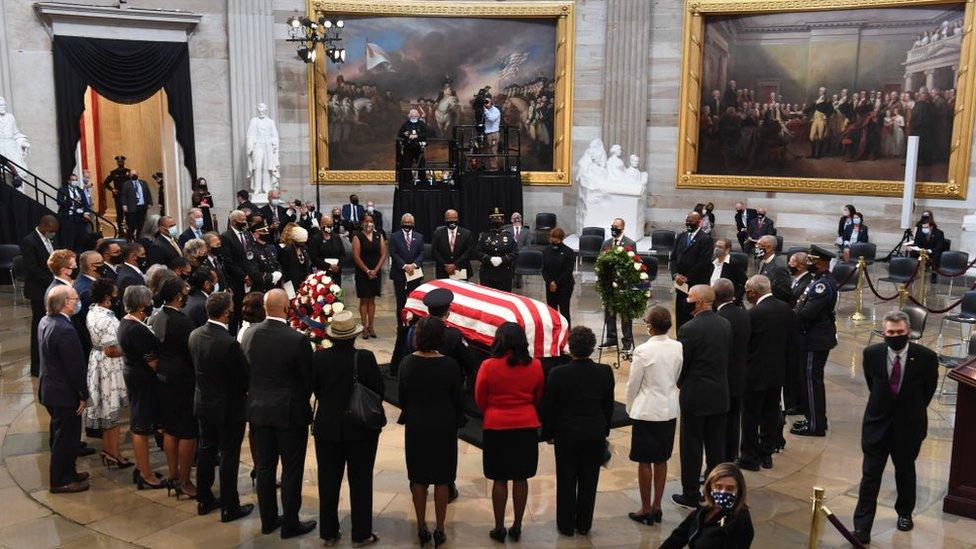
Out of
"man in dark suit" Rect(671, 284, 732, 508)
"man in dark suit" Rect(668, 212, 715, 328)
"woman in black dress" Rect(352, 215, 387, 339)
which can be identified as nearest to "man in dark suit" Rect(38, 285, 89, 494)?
"man in dark suit" Rect(671, 284, 732, 508)

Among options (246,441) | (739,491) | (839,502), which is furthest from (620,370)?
(739,491)

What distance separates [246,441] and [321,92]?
11.2 m

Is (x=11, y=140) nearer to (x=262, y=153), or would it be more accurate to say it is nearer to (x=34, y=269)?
(x=262, y=153)

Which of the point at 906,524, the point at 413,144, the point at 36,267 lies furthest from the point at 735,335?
the point at 413,144

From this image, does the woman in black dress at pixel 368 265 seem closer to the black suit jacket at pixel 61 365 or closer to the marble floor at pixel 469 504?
the marble floor at pixel 469 504

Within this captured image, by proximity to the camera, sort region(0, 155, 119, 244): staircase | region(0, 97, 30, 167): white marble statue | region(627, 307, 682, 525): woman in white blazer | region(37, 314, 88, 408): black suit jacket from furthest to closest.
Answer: region(0, 97, 30, 167): white marble statue
region(0, 155, 119, 244): staircase
region(37, 314, 88, 408): black suit jacket
region(627, 307, 682, 525): woman in white blazer

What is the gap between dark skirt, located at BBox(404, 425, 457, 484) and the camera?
550 cm

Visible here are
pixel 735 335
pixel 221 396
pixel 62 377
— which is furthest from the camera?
pixel 735 335

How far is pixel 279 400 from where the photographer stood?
562 centimetres

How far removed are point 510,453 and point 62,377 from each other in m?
3.26

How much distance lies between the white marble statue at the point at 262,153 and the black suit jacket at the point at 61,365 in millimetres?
10762

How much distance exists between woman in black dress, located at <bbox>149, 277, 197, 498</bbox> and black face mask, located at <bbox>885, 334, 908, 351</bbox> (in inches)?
185

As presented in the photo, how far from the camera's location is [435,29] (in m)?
18.2

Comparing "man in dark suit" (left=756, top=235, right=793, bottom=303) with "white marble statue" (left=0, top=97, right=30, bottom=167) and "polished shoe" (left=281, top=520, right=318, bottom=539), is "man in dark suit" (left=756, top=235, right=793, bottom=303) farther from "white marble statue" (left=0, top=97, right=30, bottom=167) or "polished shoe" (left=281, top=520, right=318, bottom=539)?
"white marble statue" (left=0, top=97, right=30, bottom=167)
